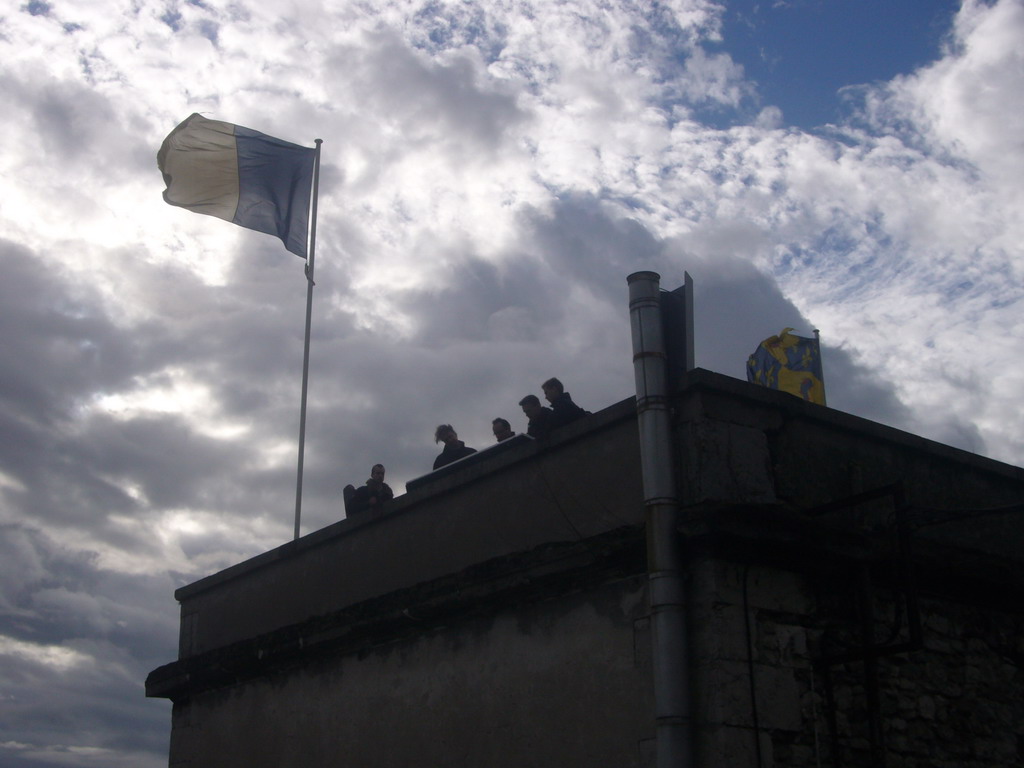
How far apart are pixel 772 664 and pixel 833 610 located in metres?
0.82

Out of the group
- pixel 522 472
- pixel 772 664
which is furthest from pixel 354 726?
pixel 772 664

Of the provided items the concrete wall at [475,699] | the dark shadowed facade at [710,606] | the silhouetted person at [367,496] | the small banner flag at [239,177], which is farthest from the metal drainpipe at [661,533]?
the small banner flag at [239,177]

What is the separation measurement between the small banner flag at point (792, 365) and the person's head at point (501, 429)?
5.20m

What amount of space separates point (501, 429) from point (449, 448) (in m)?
0.73

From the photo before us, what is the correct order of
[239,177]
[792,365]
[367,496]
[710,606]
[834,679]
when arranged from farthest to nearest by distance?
[239,177] < [792,365] < [367,496] < [834,679] < [710,606]

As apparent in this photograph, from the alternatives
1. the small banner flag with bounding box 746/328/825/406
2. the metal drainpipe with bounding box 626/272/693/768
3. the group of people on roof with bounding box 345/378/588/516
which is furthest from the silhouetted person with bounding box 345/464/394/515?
the small banner flag with bounding box 746/328/825/406

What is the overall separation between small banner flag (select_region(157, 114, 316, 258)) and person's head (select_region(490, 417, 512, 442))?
18.9 feet

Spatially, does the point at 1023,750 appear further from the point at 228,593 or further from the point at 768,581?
the point at 228,593

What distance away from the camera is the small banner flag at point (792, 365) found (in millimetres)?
15328

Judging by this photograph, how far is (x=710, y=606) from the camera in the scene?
7633 millimetres

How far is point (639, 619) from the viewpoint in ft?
26.5

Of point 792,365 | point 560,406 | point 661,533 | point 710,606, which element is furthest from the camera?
point 792,365

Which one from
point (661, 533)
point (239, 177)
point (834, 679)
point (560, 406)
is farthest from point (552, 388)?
point (239, 177)

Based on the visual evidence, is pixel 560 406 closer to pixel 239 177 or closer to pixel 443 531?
pixel 443 531
